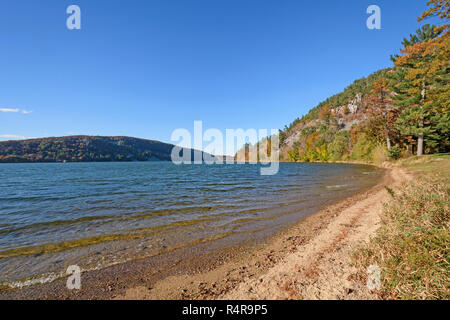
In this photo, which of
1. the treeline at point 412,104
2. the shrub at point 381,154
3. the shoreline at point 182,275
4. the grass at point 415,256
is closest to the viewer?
the grass at point 415,256

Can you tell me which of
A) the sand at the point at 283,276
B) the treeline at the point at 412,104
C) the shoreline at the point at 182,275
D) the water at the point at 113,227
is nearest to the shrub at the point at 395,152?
the treeline at the point at 412,104

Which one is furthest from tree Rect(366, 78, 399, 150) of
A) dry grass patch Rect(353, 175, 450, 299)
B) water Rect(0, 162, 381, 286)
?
dry grass patch Rect(353, 175, 450, 299)

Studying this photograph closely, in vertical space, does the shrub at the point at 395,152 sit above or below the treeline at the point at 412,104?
below

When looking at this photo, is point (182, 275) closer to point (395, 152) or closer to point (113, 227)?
point (113, 227)

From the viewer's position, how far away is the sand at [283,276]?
13.2 feet

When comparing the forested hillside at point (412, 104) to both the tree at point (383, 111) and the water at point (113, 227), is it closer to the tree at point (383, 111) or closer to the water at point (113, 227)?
the tree at point (383, 111)

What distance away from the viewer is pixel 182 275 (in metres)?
5.22

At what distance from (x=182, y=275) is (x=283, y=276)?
2748mm

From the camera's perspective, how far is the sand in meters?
4.04

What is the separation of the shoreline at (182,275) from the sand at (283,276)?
24 mm

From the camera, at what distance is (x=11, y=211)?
12.0 m

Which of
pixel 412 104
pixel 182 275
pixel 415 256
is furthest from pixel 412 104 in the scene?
pixel 182 275
